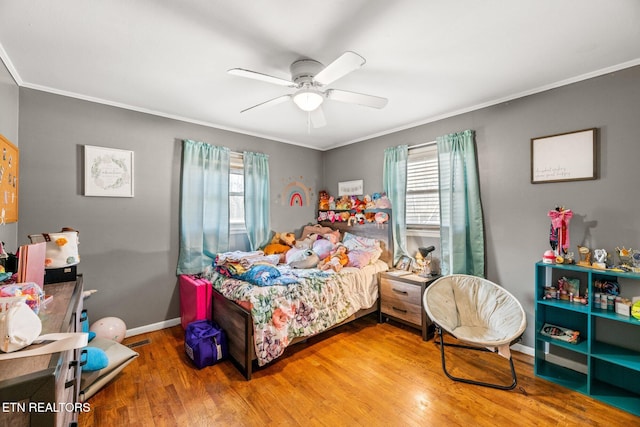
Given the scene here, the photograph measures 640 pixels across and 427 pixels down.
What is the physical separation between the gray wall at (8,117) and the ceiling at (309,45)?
0.12 metres

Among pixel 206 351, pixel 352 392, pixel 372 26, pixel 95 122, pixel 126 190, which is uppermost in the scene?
pixel 372 26

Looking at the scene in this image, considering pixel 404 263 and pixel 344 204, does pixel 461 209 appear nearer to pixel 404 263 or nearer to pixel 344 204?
pixel 404 263

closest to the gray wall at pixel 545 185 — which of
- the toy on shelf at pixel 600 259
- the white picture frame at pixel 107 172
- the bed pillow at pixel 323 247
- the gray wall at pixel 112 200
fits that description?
the toy on shelf at pixel 600 259

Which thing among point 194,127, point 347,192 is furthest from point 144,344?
point 347,192

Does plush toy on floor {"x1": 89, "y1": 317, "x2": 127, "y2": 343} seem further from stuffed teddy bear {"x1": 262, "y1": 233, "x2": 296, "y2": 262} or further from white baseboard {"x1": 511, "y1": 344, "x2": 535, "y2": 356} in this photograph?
white baseboard {"x1": 511, "y1": 344, "x2": 535, "y2": 356}

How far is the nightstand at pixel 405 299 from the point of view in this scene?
3002mm

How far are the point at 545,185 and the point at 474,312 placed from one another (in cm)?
136

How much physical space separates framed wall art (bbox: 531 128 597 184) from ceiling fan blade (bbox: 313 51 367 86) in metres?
2.05

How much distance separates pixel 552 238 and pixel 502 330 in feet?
2.99

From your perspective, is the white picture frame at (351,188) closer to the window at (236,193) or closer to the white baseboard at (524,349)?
the window at (236,193)

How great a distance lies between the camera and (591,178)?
2.30 meters

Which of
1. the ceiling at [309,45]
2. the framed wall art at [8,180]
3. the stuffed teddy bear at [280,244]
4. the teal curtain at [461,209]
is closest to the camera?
the ceiling at [309,45]

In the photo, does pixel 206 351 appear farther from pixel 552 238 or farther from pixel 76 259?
pixel 552 238

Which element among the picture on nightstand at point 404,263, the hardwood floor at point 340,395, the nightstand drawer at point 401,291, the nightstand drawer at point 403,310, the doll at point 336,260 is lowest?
the hardwood floor at point 340,395
